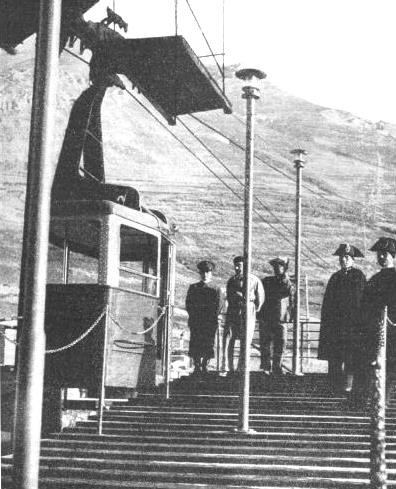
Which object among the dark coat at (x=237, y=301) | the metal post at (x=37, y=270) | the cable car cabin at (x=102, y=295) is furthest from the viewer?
the dark coat at (x=237, y=301)

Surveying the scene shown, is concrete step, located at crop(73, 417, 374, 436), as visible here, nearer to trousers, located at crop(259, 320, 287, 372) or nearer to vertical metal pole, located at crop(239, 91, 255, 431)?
vertical metal pole, located at crop(239, 91, 255, 431)

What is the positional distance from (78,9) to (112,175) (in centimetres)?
5097

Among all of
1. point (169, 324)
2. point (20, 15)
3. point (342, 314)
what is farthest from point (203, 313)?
point (20, 15)

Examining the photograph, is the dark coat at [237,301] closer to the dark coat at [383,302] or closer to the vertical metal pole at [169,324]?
the vertical metal pole at [169,324]

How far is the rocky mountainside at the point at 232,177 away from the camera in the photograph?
157 feet

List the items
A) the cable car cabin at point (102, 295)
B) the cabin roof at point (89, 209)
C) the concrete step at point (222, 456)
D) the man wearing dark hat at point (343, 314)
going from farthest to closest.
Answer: the man wearing dark hat at point (343, 314) < the cabin roof at point (89, 209) < the cable car cabin at point (102, 295) < the concrete step at point (222, 456)

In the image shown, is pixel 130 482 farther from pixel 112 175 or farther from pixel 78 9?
pixel 112 175

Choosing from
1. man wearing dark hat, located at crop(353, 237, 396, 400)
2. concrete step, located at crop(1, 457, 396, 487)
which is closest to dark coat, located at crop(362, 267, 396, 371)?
man wearing dark hat, located at crop(353, 237, 396, 400)

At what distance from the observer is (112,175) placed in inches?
2392

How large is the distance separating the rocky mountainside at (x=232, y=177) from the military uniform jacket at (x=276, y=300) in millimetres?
21602

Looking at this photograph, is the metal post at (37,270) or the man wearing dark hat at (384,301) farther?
the man wearing dark hat at (384,301)

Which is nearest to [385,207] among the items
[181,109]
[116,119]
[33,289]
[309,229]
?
[309,229]

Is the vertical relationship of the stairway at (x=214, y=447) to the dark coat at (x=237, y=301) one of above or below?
below

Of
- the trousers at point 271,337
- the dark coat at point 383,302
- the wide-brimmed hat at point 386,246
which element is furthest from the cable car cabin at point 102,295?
the wide-brimmed hat at point 386,246
